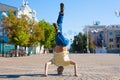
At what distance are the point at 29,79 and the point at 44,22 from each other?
80.3 meters

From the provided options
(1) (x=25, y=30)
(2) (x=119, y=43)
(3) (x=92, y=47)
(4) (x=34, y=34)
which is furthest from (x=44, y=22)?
(2) (x=119, y=43)

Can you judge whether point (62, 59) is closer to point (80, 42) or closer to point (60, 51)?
point (60, 51)

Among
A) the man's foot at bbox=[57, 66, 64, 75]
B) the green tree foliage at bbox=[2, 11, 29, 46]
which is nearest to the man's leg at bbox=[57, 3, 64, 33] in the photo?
the man's foot at bbox=[57, 66, 64, 75]

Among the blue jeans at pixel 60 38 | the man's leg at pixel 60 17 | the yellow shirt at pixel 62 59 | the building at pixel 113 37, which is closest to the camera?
the yellow shirt at pixel 62 59

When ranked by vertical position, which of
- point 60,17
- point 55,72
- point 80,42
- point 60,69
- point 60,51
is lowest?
point 55,72

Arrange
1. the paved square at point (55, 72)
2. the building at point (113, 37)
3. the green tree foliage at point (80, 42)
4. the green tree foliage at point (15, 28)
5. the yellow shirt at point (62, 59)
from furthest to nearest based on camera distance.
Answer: the building at point (113, 37) < the green tree foliage at point (80, 42) < the green tree foliage at point (15, 28) < the yellow shirt at point (62, 59) < the paved square at point (55, 72)

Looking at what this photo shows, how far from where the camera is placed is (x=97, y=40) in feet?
526

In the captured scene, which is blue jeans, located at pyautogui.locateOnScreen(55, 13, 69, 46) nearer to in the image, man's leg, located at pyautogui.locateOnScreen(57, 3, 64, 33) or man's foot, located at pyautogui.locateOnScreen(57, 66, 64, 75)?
man's leg, located at pyautogui.locateOnScreen(57, 3, 64, 33)

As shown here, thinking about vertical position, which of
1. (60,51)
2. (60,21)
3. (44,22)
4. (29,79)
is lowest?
(29,79)

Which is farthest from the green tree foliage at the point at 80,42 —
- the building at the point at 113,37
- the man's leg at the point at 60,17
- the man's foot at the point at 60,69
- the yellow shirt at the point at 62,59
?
the yellow shirt at the point at 62,59

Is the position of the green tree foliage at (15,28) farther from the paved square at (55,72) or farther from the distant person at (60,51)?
the distant person at (60,51)

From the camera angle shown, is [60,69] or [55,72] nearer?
[60,69]

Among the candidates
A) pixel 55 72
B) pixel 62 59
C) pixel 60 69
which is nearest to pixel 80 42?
pixel 55 72

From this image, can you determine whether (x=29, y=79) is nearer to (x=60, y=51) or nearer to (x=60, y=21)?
(x=60, y=51)
